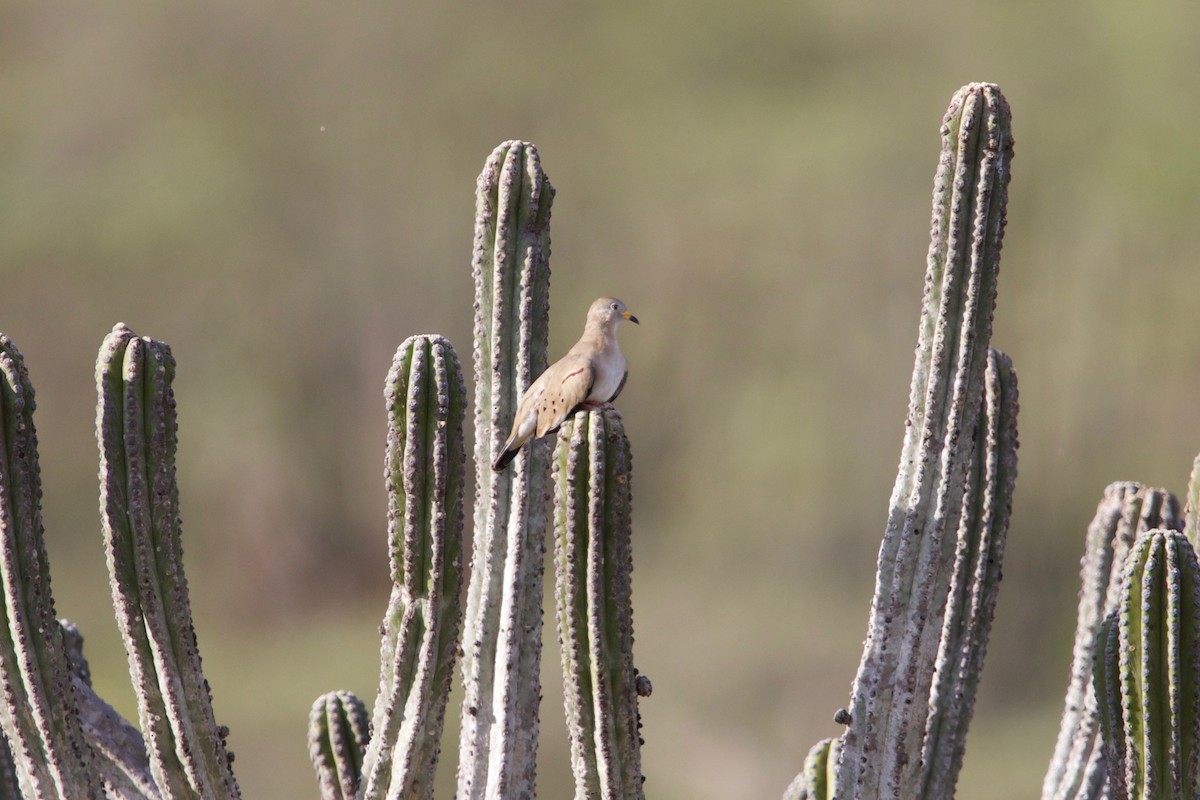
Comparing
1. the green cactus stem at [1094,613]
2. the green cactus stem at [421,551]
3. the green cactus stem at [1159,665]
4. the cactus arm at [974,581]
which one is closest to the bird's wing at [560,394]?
the green cactus stem at [421,551]

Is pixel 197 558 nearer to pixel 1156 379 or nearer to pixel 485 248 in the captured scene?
pixel 1156 379

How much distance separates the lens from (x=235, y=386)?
1362cm

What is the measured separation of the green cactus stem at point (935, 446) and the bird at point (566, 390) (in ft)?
3.12

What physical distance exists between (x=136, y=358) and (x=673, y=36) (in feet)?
37.1

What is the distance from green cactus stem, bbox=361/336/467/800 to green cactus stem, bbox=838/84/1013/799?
1330mm

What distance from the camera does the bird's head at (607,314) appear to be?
5.09 metres

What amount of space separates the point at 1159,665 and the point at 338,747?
10.1 feet

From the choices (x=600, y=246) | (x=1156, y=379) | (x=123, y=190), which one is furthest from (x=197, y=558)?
(x=1156, y=379)

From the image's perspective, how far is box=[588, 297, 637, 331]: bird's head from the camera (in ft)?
16.7

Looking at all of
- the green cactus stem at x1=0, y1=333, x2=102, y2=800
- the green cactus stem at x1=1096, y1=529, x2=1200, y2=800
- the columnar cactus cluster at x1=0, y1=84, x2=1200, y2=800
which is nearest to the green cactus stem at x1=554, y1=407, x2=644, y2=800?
the columnar cactus cluster at x1=0, y1=84, x2=1200, y2=800

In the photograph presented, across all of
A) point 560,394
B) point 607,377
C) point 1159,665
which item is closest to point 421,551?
point 560,394

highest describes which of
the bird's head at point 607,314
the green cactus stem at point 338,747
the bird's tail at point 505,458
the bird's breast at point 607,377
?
the bird's head at point 607,314

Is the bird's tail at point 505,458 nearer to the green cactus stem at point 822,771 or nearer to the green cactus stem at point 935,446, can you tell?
the green cactus stem at point 935,446

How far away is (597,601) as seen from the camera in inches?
170
